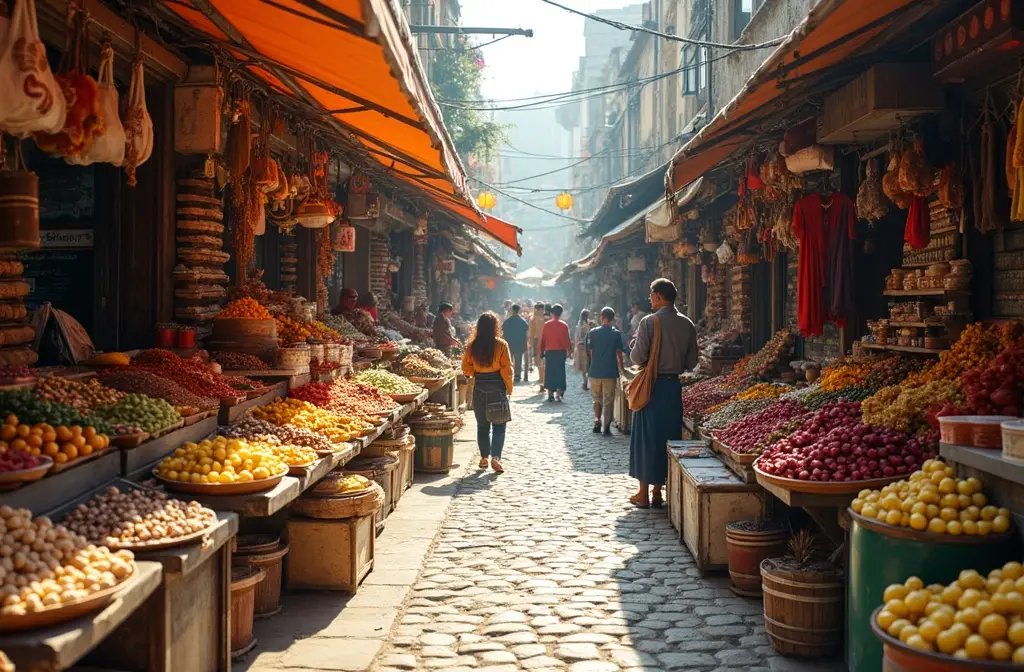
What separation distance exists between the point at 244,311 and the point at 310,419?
4.87ft

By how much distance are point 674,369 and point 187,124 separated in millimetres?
4901

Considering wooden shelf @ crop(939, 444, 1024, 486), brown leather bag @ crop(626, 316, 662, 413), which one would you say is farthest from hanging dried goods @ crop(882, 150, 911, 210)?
wooden shelf @ crop(939, 444, 1024, 486)

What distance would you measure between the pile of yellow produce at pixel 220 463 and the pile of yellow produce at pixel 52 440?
57 cm

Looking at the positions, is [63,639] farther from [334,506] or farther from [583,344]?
[583,344]

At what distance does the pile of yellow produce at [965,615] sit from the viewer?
317 cm

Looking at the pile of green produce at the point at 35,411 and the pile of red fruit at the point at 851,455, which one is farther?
the pile of red fruit at the point at 851,455

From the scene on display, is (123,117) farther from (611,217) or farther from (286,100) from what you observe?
(611,217)

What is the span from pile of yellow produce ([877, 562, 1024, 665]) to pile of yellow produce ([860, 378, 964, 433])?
2.04m

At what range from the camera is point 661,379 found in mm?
9164

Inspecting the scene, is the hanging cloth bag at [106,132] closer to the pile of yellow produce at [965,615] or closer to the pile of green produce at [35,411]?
the pile of green produce at [35,411]

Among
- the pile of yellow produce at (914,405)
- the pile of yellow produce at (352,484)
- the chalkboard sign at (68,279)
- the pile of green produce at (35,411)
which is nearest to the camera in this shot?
the pile of green produce at (35,411)

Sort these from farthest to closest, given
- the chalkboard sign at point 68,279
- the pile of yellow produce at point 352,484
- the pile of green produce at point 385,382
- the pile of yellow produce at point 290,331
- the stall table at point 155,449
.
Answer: the pile of green produce at point 385,382 → the pile of yellow produce at point 290,331 → the chalkboard sign at point 68,279 → the pile of yellow produce at point 352,484 → the stall table at point 155,449

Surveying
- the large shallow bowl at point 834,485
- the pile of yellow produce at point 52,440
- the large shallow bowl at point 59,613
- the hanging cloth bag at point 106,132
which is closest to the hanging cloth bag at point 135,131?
the hanging cloth bag at point 106,132

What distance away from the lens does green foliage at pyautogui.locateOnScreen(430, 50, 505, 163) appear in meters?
29.3
